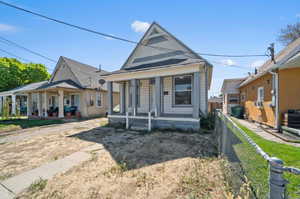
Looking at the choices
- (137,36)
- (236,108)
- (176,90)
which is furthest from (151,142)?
(236,108)

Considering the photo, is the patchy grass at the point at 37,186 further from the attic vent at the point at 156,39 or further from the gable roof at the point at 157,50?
the attic vent at the point at 156,39

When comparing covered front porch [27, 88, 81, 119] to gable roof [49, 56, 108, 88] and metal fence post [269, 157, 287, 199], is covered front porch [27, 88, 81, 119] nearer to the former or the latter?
gable roof [49, 56, 108, 88]

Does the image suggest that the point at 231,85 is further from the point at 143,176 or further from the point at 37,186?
the point at 37,186

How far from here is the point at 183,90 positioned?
9312mm

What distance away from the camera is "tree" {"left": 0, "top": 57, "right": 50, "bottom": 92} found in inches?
1075

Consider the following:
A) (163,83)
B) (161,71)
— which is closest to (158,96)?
(161,71)

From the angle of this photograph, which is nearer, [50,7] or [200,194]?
[200,194]

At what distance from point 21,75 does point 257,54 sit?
3897cm

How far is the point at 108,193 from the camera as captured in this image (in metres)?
2.79

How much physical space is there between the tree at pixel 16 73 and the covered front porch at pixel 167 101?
2924 centimetres

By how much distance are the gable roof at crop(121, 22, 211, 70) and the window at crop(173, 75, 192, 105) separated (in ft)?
4.32

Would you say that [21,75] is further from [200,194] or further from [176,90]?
[200,194]

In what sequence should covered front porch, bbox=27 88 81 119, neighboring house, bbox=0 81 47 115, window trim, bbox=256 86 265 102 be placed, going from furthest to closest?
Result: neighboring house, bbox=0 81 47 115, covered front porch, bbox=27 88 81 119, window trim, bbox=256 86 265 102

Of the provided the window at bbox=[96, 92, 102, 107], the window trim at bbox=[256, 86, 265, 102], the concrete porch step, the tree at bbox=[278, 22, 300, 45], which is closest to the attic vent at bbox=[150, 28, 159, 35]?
the concrete porch step
